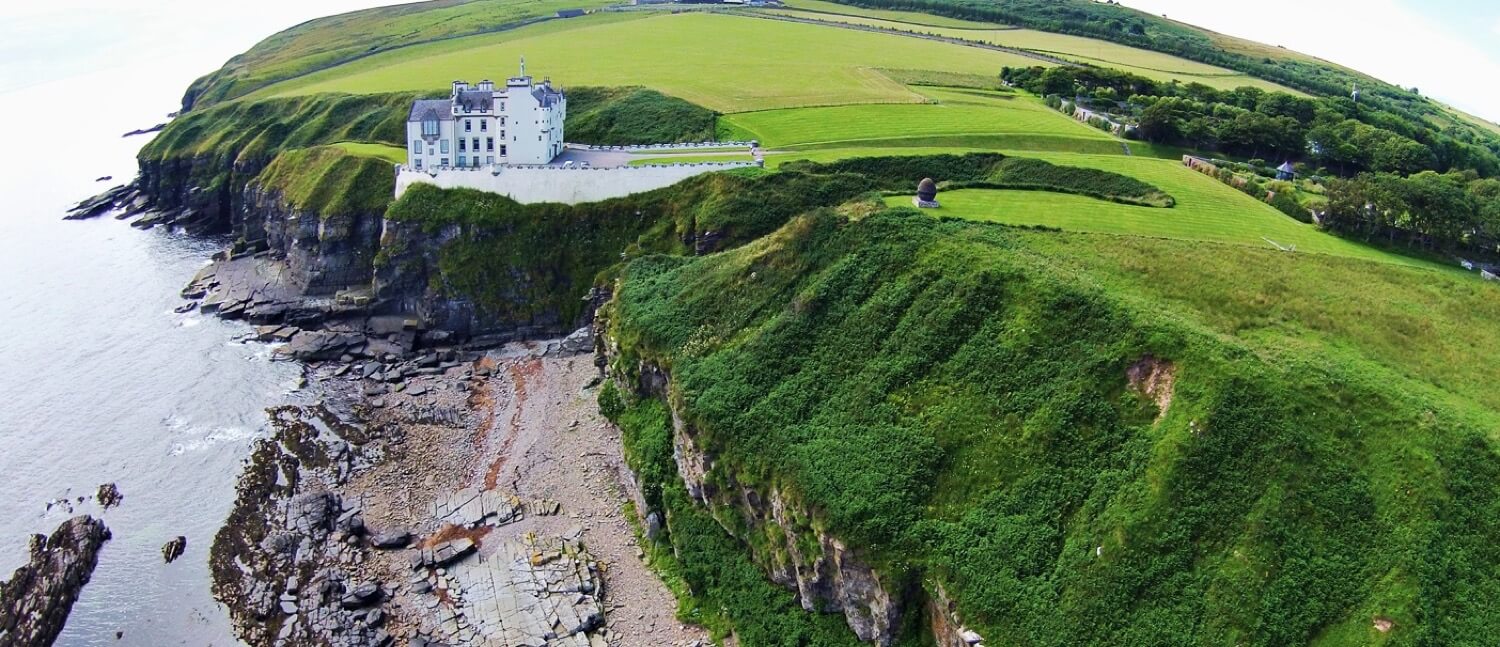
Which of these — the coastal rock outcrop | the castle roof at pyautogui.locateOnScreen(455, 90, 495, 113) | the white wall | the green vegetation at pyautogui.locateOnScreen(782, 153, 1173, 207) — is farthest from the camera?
the white wall

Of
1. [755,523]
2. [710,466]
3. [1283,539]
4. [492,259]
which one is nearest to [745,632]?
[755,523]

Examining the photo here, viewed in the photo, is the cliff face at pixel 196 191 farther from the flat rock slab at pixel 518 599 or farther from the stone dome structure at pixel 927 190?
the stone dome structure at pixel 927 190

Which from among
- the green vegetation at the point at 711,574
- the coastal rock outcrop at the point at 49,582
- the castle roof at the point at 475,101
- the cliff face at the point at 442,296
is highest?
the castle roof at the point at 475,101

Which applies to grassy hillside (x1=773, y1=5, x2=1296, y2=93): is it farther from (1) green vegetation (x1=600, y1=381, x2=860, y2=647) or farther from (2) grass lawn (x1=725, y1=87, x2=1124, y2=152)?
(1) green vegetation (x1=600, y1=381, x2=860, y2=647)

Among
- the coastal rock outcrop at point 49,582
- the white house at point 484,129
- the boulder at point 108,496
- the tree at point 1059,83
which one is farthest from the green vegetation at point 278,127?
the tree at point 1059,83

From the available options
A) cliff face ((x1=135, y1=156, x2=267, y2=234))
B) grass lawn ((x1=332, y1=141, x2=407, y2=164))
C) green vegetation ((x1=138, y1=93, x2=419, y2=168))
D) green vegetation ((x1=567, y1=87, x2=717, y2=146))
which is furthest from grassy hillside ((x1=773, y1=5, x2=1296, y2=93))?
cliff face ((x1=135, y1=156, x2=267, y2=234))

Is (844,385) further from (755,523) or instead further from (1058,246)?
(1058,246)
